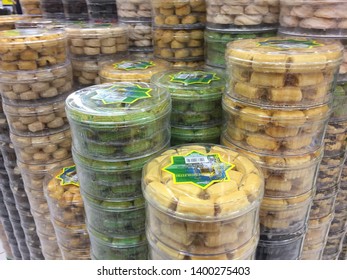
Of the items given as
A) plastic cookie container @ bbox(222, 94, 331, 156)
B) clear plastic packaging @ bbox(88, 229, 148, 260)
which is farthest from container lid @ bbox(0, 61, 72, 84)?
plastic cookie container @ bbox(222, 94, 331, 156)

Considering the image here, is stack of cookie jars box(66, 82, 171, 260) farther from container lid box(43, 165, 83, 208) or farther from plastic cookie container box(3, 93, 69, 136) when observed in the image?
plastic cookie container box(3, 93, 69, 136)

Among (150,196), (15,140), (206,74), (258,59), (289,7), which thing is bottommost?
(15,140)

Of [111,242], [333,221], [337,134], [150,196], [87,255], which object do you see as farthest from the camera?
[333,221]

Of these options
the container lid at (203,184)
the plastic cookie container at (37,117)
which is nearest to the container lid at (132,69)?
the plastic cookie container at (37,117)

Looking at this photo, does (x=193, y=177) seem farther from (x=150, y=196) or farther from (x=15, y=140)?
(x=15, y=140)

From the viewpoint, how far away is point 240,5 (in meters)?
1.17

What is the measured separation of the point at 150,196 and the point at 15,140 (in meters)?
0.88

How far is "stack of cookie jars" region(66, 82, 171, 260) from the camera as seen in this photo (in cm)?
84

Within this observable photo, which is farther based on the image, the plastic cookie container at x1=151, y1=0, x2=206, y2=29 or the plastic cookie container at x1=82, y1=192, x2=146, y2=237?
the plastic cookie container at x1=151, y1=0, x2=206, y2=29

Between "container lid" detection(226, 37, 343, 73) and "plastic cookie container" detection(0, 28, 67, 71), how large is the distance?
0.71 metres

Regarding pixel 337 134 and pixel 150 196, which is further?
pixel 337 134

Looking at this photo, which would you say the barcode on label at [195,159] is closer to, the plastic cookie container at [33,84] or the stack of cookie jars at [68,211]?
the stack of cookie jars at [68,211]

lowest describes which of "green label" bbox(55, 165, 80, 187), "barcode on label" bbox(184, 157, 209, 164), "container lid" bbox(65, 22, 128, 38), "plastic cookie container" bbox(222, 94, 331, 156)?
"green label" bbox(55, 165, 80, 187)

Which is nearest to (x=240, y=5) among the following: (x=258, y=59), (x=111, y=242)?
(x=258, y=59)
